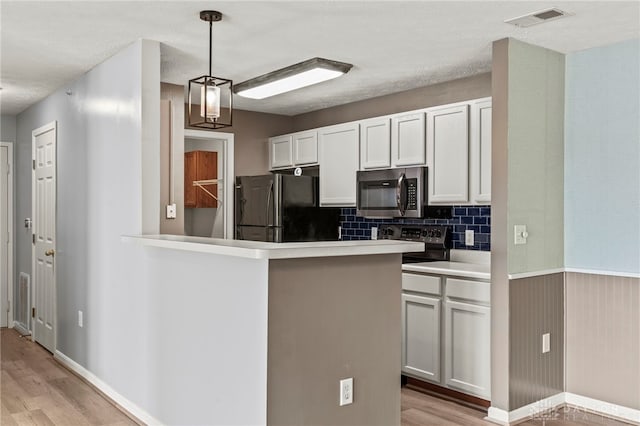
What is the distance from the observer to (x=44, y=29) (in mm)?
3270

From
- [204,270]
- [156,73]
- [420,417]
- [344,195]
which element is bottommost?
[420,417]

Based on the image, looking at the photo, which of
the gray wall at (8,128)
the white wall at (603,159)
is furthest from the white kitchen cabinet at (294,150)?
the gray wall at (8,128)

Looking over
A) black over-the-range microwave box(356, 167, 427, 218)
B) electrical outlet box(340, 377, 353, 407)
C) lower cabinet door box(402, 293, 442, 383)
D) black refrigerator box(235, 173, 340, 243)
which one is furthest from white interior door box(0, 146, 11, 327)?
electrical outlet box(340, 377, 353, 407)

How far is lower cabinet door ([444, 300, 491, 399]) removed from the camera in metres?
3.67

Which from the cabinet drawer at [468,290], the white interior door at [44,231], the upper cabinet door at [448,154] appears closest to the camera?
the cabinet drawer at [468,290]

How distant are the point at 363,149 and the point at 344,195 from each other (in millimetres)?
473

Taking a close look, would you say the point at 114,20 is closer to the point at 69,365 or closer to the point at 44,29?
the point at 44,29

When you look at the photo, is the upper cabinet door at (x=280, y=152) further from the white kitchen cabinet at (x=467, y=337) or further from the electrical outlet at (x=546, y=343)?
the electrical outlet at (x=546, y=343)

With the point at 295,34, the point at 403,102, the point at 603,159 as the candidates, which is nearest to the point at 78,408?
the point at 295,34

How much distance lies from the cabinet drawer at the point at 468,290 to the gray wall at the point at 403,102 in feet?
4.84

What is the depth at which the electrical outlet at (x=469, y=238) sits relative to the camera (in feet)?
14.6

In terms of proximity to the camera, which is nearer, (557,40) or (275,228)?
(557,40)

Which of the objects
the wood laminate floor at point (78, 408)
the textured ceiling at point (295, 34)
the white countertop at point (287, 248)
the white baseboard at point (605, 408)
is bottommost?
the wood laminate floor at point (78, 408)

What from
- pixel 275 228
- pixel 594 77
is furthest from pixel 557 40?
pixel 275 228
